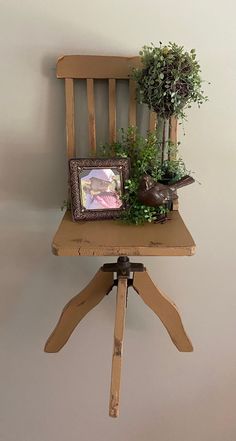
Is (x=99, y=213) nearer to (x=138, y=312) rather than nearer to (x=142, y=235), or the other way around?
(x=142, y=235)

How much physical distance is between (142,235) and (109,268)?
0.52ft

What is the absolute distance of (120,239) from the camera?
33.0 inches

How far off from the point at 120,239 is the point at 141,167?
0.60 ft

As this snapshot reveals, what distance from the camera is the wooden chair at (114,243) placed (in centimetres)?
81

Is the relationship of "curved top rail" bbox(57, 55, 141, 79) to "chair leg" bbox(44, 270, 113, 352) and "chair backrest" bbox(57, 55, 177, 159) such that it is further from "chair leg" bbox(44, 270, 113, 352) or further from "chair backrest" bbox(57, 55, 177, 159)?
"chair leg" bbox(44, 270, 113, 352)

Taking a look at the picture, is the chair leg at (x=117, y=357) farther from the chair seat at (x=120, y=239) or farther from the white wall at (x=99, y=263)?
the white wall at (x=99, y=263)

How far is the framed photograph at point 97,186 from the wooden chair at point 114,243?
26mm

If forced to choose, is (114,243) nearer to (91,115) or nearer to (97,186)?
(97,186)

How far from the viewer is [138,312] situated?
118 centimetres

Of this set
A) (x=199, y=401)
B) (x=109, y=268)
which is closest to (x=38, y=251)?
(x=109, y=268)

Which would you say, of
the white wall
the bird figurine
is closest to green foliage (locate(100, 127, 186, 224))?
the bird figurine

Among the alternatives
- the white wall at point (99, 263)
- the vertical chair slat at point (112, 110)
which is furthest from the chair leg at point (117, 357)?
the vertical chair slat at point (112, 110)

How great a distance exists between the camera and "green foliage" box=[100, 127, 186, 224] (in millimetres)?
918

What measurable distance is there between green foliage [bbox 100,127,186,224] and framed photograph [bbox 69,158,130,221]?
0.8 inches
